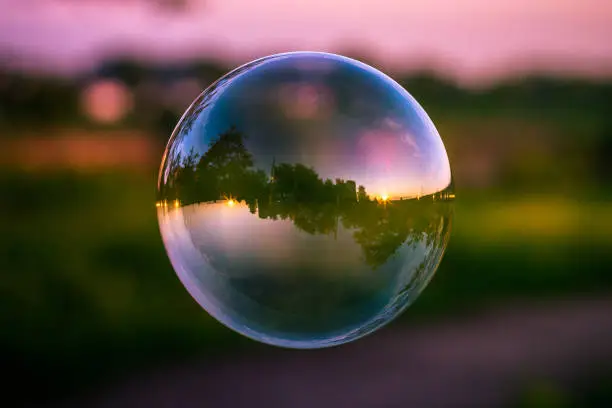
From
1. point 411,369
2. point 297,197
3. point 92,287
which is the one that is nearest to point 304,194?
point 297,197

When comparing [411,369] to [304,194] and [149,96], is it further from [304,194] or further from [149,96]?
[304,194]

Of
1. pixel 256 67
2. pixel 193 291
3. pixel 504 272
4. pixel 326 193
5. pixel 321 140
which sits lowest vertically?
pixel 504 272

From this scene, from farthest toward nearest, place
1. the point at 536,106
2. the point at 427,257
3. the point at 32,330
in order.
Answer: the point at 536,106 → the point at 32,330 → the point at 427,257

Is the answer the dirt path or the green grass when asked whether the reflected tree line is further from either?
the dirt path

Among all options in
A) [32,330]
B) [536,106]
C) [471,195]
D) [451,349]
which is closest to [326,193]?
[32,330]

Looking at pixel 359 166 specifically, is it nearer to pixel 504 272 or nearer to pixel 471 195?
pixel 504 272

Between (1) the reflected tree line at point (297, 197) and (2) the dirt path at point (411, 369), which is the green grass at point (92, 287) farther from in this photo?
(1) the reflected tree line at point (297, 197)

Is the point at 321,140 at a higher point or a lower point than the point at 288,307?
higher

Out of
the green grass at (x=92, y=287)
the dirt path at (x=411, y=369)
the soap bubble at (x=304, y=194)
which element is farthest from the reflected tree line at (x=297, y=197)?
the dirt path at (x=411, y=369)
